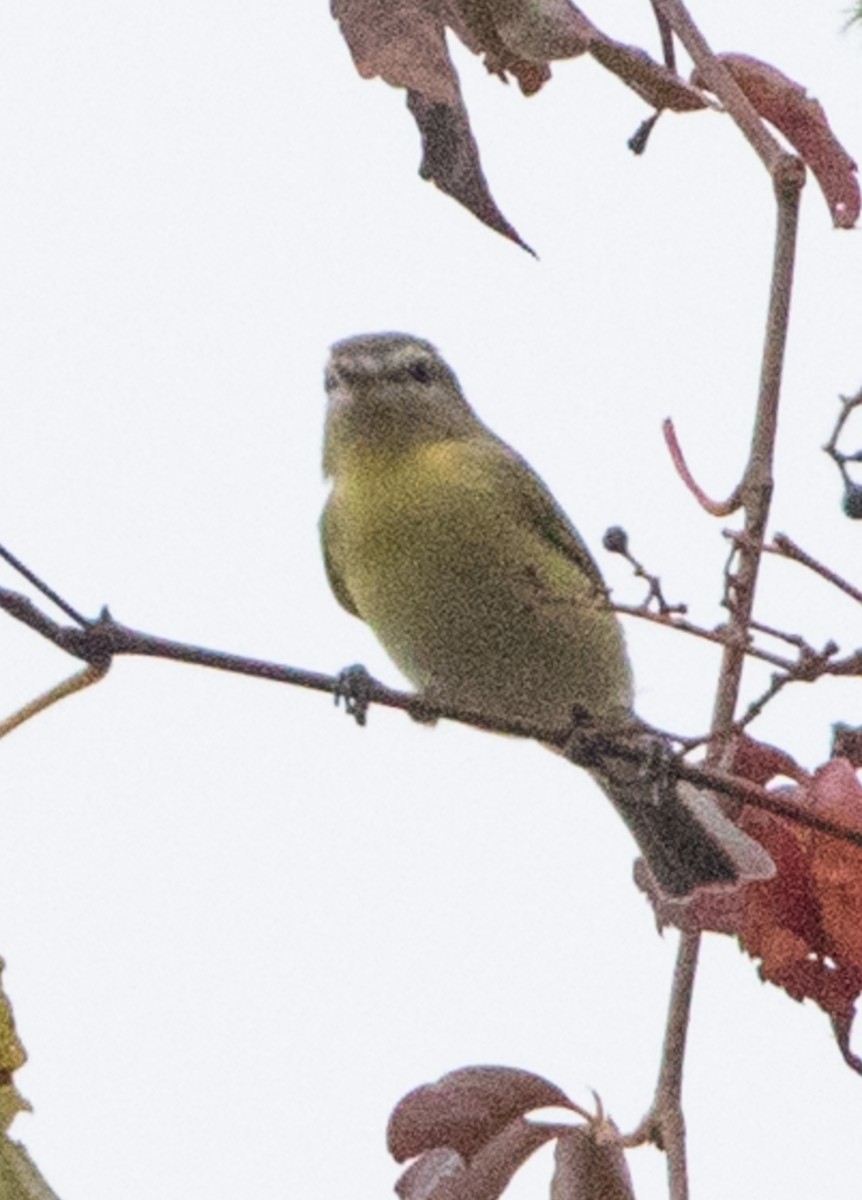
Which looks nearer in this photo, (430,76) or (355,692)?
(430,76)

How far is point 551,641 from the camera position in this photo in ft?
11.9

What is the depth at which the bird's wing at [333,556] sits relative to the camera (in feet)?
13.1

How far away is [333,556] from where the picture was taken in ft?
13.2

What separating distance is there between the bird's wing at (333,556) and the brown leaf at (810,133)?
207 centimetres

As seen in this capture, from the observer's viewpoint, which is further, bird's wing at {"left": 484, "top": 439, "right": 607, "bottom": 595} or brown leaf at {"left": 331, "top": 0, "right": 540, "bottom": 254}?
bird's wing at {"left": 484, "top": 439, "right": 607, "bottom": 595}

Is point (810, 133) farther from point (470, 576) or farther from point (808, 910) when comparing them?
point (470, 576)

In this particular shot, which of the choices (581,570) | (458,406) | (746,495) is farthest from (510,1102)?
(458,406)

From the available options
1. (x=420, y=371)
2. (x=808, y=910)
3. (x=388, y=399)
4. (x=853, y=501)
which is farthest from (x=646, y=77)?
(x=420, y=371)

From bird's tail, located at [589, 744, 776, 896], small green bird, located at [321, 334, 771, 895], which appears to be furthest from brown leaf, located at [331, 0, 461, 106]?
small green bird, located at [321, 334, 771, 895]

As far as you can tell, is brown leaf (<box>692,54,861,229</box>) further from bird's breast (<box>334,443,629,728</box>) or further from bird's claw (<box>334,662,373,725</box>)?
bird's breast (<box>334,443,629,728</box>)

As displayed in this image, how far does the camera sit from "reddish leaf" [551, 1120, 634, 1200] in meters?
1.71

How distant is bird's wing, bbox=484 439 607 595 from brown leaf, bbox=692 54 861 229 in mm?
1807

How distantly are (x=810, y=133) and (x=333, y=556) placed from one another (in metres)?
2.16

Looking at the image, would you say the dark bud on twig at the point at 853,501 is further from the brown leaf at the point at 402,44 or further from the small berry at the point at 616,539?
the brown leaf at the point at 402,44
